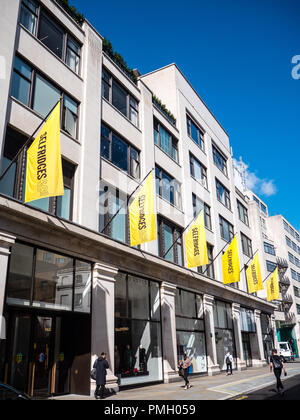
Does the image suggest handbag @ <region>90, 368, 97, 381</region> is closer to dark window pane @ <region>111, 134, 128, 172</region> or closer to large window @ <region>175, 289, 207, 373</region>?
large window @ <region>175, 289, 207, 373</region>

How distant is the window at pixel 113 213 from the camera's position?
724 inches

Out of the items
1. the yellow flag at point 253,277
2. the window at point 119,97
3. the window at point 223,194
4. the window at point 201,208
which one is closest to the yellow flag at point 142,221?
the window at point 119,97

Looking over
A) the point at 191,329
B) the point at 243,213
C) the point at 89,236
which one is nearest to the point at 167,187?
the point at 191,329

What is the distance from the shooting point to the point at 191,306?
2467 cm

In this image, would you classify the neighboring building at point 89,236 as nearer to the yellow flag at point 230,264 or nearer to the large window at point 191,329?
the large window at point 191,329

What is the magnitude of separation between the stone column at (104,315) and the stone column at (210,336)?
11.0 meters

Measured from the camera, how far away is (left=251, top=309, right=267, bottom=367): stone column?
35.2 meters

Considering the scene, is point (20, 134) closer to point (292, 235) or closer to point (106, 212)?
point (106, 212)

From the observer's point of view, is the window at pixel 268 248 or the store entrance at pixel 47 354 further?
the window at pixel 268 248

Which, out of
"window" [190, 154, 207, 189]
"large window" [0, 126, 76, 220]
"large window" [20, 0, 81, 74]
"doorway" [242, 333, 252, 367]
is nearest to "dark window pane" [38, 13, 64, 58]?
"large window" [20, 0, 81, 74]

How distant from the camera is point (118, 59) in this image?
23000mm

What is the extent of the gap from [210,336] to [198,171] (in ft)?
43.8

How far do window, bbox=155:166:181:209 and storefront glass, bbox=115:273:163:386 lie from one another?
260 inches

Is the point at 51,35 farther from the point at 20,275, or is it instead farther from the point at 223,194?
the point at 223,194
